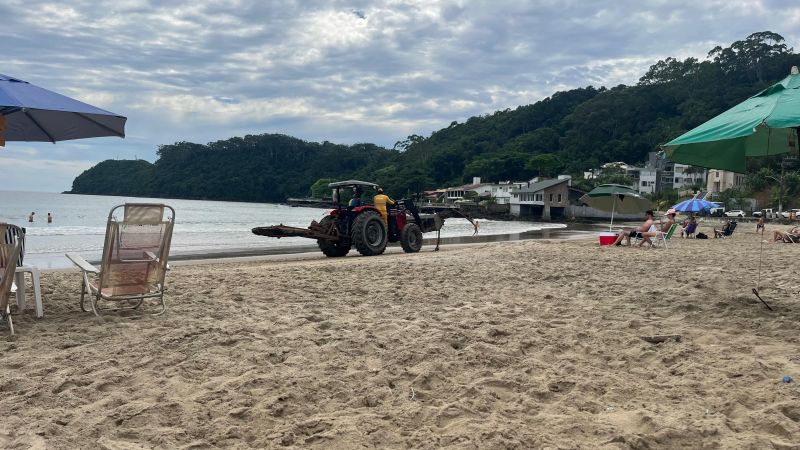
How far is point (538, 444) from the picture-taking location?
2438 mm

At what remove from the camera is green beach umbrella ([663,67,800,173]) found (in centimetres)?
377

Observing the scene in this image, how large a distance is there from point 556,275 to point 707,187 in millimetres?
69399

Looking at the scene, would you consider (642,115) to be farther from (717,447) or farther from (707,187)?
(717,447)

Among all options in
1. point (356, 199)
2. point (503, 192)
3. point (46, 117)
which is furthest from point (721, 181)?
point (46, 117)

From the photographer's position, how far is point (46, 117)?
237 inches

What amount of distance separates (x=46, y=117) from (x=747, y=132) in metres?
6.73

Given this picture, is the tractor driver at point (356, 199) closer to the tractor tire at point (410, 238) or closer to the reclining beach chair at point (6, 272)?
the tractor tire at point (410, 238)

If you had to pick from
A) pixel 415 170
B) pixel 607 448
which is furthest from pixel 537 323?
pixel 415 170

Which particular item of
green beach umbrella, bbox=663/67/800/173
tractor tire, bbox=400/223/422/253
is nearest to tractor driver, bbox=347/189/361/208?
tractor tire, bbox=400/223/422/253

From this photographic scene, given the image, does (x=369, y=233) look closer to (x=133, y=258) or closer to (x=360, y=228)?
(x=360, y=228)

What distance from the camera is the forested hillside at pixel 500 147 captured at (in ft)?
275

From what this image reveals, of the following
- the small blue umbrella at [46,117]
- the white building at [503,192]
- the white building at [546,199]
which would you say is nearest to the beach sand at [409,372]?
the small blue umbrella at [46,117]

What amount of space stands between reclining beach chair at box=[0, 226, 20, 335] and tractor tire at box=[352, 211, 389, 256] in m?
7.35

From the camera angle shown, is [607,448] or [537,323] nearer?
[607,448]
